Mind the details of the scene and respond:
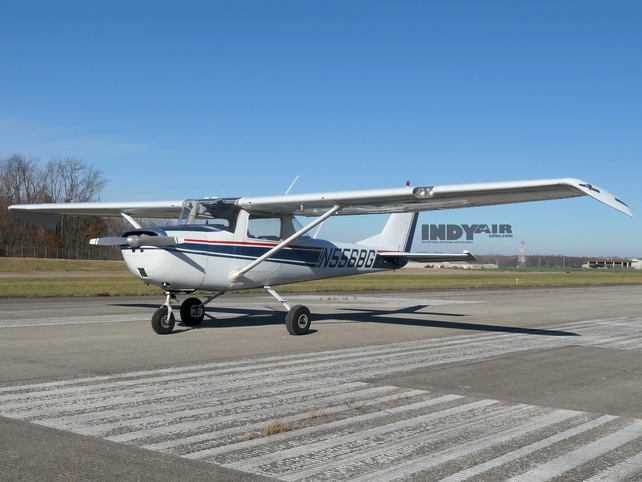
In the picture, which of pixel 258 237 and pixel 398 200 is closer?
pixel 398 200

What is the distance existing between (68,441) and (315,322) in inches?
451

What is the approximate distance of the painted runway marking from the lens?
4613 mm

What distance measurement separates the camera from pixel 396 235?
711 inches

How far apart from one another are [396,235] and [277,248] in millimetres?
5314

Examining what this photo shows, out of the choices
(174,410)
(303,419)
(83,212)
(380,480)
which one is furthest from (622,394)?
(83,212)

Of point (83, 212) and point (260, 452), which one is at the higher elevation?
point (83, 212)

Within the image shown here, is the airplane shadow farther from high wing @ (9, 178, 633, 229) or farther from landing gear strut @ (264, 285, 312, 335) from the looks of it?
high wing @ (9, 178, 633, 229)

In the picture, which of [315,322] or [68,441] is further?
[315,322]

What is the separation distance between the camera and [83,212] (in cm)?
1722

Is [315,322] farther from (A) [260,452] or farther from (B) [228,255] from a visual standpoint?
(A) [260,452]

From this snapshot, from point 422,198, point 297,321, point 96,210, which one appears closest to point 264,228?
point 297,321

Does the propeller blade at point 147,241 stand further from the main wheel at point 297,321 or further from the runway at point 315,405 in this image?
the main wheel at point 297,321

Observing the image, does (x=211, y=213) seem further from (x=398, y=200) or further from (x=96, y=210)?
(x=96, y=210)

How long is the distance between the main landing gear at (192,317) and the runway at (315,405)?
0.42 m
